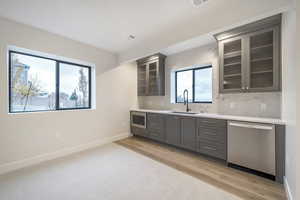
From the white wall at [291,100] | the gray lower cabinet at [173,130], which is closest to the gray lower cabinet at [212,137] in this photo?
the gray lower cabinet at [173,130]

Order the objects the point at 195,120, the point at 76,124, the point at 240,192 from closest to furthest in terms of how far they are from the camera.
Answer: the point at 240,192 < the point at 195,120 < the point at 76,124

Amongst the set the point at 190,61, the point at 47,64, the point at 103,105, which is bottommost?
Answer: the point at 103,105

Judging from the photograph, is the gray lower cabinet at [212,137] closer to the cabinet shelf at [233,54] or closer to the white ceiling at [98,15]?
the cabinet shelf at [233,54]

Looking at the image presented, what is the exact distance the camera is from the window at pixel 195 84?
11.2 feet

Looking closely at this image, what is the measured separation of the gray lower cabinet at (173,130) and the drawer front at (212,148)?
0.53m

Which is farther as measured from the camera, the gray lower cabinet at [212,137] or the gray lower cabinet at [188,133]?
the gray lower cabinet at [188,133]

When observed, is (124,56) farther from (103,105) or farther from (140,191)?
(140,191)

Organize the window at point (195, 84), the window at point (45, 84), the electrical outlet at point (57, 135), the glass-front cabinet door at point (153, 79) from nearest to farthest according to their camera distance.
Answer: the window at point (45, 84) → the electrical outlet at point (57, 135) → the window at point (195, 84) → the glass-front cabinet door at point (153, 79)

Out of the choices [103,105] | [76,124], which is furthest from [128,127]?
[76,124]

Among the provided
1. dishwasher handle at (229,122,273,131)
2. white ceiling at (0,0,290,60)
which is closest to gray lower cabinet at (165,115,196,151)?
dishwasher handle at (229,122,273,131)

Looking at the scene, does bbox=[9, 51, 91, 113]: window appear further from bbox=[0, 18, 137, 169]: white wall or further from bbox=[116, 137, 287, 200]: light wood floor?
bbox=[116, 137, 287, 200]: light wood floor

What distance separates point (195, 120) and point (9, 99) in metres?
3.73

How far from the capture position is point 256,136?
2.08m

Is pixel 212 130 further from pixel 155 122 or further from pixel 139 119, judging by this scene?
pixel 139 119
